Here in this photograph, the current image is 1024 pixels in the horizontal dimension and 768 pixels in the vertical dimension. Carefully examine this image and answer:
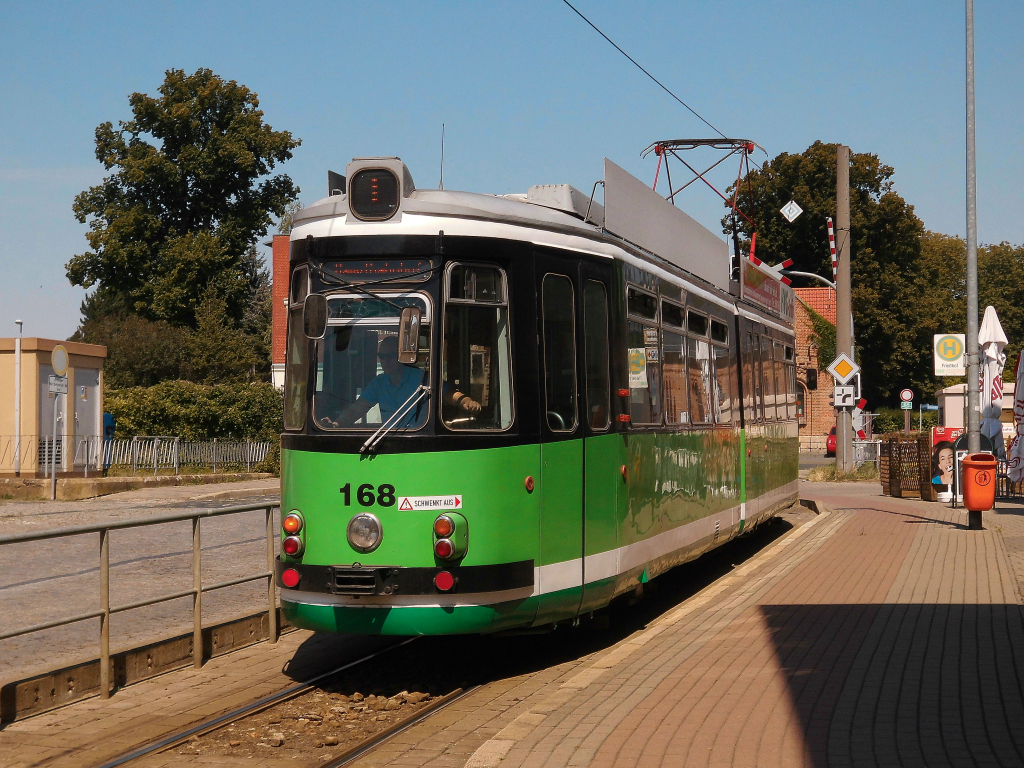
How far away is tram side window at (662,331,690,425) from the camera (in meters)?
10.6

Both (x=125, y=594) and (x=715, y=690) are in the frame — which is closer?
(x=715, y=690)

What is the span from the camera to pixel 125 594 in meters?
8.40

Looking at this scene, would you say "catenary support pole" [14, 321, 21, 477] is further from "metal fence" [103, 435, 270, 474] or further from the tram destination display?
the tram destination display

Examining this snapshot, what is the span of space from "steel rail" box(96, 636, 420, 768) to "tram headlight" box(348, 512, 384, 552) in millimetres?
1092

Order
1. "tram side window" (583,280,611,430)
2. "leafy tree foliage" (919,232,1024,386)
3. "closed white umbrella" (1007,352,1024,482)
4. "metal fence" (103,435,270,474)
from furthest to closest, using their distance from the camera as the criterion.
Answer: "leafy tree foliage" (919,232,1024,386) < "metal fence" (103,435,270,474) < "closed white umbrella" (1007,352,1024,482) < "tram side window" (583,280,611,430)

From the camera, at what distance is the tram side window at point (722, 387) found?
1270cm

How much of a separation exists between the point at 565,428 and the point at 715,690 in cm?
203

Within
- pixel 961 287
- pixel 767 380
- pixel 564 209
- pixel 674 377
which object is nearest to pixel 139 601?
pixel 564 209

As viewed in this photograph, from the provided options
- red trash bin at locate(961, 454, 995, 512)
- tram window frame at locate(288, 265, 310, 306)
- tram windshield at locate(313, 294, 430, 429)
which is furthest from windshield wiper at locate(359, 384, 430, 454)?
Result: red trash bin at locate(961, 454, 995, 512)

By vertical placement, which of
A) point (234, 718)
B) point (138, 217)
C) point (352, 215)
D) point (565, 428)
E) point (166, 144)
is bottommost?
point (234, 718)

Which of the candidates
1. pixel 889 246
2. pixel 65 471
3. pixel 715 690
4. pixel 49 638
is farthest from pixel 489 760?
pixel 889 246

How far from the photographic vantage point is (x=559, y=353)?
8.38m

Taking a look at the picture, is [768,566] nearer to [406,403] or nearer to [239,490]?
[406,403]

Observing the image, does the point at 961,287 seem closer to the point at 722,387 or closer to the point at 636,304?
the point at 722,387
